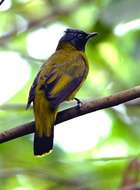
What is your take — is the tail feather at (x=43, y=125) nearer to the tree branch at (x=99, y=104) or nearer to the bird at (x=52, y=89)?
the bird at (x=52, y=89)

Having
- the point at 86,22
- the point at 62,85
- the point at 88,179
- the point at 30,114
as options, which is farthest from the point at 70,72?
the point at 86,22

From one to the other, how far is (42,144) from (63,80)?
41 cm

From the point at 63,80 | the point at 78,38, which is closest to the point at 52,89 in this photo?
the point at 63,80

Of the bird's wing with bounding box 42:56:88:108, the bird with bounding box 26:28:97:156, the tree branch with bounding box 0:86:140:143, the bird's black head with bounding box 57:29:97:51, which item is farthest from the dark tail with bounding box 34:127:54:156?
the bird's black head with bounding box 57:29:97:51

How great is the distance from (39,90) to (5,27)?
Answer: 2.25 m

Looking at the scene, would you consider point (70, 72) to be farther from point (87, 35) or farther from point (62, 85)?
point (87, 35)

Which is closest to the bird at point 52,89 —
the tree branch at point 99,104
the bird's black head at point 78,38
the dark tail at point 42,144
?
the dark tail at point 42,144

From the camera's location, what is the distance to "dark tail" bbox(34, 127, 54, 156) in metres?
3.21

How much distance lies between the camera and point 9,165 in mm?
4926

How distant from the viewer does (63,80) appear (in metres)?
3.47

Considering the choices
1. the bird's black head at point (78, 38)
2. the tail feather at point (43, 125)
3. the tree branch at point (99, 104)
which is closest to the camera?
the tree branch at point (99, 104)

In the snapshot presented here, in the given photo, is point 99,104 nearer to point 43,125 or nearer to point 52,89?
point 43,125

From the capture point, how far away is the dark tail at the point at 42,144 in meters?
3.21

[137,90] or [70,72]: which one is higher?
[137,90]
